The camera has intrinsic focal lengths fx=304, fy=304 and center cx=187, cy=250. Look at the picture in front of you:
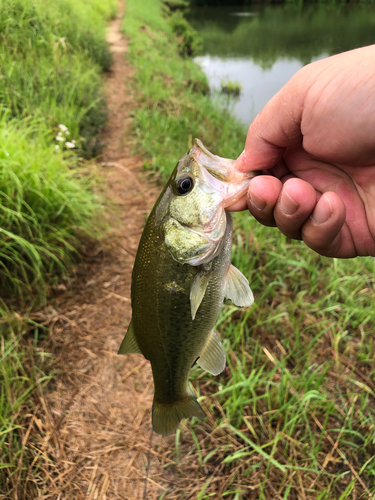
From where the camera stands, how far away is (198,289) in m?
1.33

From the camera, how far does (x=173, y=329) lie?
1406 millimetres

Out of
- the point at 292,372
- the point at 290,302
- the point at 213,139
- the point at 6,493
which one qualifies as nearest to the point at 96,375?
the point at 6,493

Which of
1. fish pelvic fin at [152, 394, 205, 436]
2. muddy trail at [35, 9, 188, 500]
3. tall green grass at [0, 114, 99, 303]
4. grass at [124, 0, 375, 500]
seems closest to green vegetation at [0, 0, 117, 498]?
tall green grass at [0, 114, 99, 303]

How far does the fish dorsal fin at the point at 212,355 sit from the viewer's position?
151cm

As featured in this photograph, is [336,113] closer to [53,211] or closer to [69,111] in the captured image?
[53,211]

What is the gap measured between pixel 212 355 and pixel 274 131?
1146 mm

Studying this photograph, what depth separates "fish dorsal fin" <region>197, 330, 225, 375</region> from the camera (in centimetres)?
151

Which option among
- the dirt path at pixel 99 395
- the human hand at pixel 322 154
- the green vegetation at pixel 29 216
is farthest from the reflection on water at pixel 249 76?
the human hand at pixel 322 154

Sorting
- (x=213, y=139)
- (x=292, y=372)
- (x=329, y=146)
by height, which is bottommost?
(x=292, y=372)

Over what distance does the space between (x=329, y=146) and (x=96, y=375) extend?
2263 mm

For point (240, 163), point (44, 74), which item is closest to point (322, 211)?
point (240, 163)

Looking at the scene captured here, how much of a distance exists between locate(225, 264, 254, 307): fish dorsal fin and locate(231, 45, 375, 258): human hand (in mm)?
336

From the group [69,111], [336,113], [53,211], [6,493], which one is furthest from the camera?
[69,111]

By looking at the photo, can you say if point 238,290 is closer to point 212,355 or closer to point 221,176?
point 212,355
